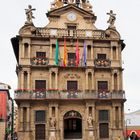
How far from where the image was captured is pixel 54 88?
48094 millimetres

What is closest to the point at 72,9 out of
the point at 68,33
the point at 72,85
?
the point at 68,33

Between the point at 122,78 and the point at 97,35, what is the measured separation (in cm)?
631

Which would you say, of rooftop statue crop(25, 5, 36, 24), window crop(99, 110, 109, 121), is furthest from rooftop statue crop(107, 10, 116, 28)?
window crop(99, 110, 109, 121)

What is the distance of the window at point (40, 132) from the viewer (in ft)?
154

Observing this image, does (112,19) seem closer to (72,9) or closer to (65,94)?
(72,9)

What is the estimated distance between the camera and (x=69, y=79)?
162ft

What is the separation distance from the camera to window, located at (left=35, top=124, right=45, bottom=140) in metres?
47.0

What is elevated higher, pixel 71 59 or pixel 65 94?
pixel 71 59

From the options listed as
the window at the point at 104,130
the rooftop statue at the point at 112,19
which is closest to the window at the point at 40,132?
the window at the point at 104,130

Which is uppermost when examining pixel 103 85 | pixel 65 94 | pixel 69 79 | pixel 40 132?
pixel 69 79

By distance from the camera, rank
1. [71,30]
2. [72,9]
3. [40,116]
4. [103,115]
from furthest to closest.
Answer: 1. [72,9]
2. [71,30]
3. [103,115]
4. [40,116]

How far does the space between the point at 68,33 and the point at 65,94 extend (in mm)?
7900

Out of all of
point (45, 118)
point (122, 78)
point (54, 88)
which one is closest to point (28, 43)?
point (54, 88)

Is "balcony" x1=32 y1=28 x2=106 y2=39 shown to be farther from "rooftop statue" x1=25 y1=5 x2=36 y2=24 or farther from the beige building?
"rooftop statue" x1=25 y1=5 x2=36 y2=24
